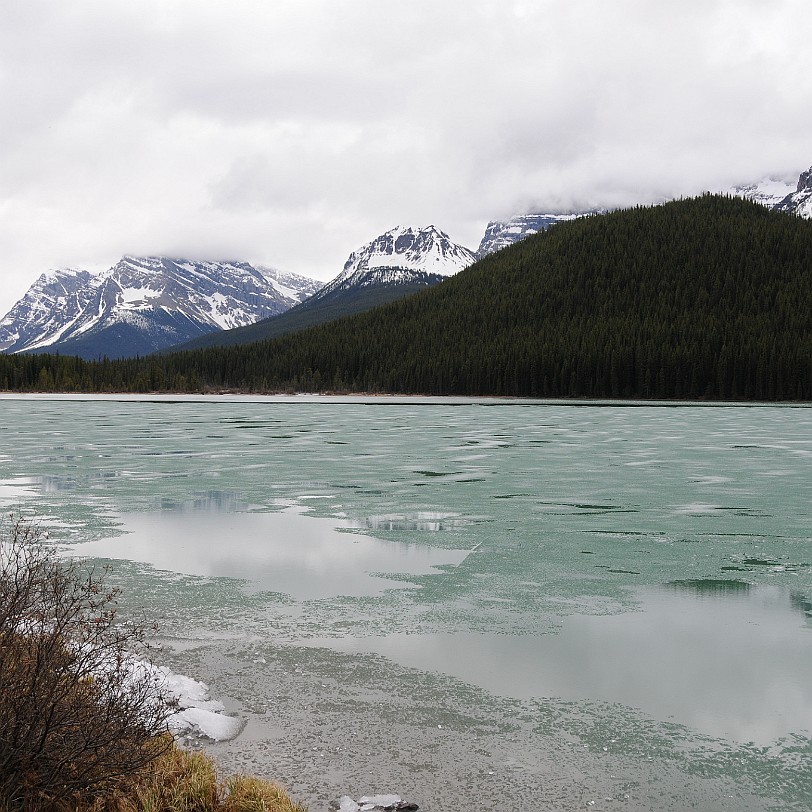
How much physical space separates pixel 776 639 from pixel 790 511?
1179 cm

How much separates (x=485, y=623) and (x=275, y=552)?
19.2 ft

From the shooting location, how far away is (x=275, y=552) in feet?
52.3

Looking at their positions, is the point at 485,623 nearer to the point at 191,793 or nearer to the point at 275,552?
the point at 275,552

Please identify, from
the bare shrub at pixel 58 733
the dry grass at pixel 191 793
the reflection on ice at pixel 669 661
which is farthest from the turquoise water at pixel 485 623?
the bare shrub at pixel 58 733

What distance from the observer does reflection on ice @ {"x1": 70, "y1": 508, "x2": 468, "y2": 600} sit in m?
13.8

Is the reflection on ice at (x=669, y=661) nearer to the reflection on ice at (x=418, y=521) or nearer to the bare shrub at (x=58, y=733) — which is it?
the bare shrub at (x=58, y=733)

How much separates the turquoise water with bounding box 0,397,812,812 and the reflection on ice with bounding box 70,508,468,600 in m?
0.07

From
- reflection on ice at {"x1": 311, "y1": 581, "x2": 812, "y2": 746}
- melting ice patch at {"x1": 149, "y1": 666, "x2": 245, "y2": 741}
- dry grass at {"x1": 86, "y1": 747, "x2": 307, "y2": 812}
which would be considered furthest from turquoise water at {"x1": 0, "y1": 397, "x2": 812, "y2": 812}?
dry grass at {"x1": 86, "y1": 747, "x2": 307, "y2": 812}

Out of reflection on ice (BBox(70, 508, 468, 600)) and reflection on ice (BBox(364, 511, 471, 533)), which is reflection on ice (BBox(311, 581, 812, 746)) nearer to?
reflection on ice (BBox(70, 508, 468, 600))

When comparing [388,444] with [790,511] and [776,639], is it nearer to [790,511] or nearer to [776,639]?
[790,511]

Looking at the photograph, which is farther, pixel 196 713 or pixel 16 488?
pixel 16 488

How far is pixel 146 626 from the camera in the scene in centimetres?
1096

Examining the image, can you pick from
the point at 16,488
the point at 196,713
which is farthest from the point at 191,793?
the point at 16,488

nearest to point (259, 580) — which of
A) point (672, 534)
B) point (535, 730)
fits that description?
point (535, 730)
